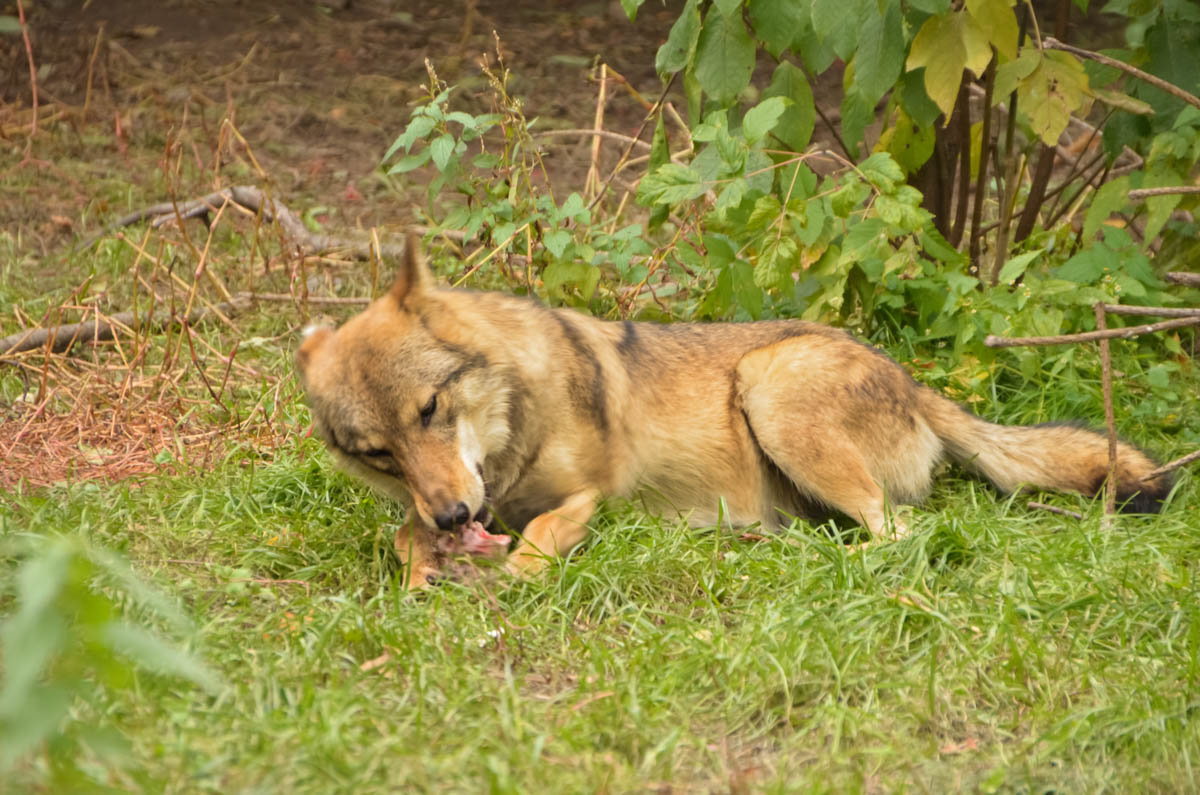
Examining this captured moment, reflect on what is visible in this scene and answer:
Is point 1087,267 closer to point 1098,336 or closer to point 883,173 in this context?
point 883,173

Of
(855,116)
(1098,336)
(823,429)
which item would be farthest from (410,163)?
(1098,336)

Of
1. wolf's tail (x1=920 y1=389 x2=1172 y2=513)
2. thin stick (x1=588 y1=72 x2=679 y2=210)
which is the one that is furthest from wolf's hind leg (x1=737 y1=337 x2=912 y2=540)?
thin stick (x1=588 y1=72 x2=679 y2=210)

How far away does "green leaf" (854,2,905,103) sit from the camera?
5.01 m

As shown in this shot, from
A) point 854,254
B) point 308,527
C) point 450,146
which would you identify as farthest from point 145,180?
point 854,254

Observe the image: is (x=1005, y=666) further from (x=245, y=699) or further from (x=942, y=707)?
(x=245, y=699)

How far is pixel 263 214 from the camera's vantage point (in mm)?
7684

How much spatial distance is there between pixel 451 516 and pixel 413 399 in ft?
1.41

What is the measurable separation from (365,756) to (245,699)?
534mm

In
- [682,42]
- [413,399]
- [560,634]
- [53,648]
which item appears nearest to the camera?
[53,648]

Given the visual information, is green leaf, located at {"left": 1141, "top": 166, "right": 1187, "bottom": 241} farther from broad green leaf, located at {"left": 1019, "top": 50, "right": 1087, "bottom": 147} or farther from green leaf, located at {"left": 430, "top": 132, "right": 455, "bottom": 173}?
green leaf, located at {"left": 430, "top": 132, "right": 455, "bottom": 173}

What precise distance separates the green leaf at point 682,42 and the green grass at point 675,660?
→ 2218mm

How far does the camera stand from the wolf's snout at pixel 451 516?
3862 mm

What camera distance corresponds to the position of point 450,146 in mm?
5695

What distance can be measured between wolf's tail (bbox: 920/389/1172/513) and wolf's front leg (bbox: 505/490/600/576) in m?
1.52
